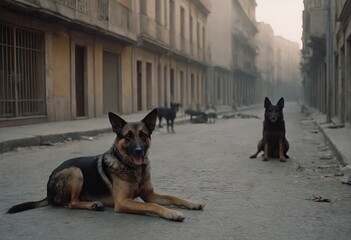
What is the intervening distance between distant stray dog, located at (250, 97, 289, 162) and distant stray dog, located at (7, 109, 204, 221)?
3600 mm

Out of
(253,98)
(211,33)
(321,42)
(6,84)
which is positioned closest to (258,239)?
(6,84)

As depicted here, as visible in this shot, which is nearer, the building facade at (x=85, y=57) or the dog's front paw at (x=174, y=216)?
the dog's front paw at (x=174, y=216)

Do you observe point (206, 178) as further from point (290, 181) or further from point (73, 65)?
point (73, 65)

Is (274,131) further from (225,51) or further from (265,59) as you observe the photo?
(265,59)

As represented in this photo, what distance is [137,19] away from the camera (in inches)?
926

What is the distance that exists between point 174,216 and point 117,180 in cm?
63

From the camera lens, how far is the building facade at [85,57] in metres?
13.9

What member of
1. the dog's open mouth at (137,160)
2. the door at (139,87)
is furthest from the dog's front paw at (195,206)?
the door at (139,87)

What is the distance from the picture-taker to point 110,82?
21266 millimetres

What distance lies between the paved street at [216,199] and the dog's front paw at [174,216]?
0.04m

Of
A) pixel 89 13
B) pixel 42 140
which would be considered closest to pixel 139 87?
pixel 89 13

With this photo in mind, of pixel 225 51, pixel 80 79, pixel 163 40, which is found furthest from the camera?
pixel 225 51

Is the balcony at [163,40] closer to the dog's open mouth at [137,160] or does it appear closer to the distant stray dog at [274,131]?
the distant stray dog at [274,131]

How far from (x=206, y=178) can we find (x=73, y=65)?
12026 millimetres
